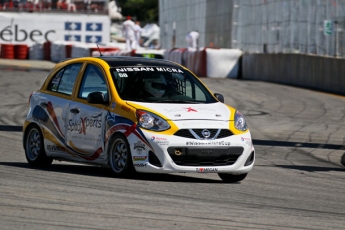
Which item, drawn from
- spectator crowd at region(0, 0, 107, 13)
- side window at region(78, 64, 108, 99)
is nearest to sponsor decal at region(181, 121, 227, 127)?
side window at region(78, 64, 108, 99)

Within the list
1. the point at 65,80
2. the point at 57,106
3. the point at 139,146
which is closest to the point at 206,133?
the point at 139,146

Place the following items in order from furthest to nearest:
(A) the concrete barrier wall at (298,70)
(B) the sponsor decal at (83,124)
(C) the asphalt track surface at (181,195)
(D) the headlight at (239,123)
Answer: (A) the concrete barrier wall at (298,70) → (B) the sponsor decal at (83,124) → (D) the headlight at (239,123) → (C) the asphalt track surface at (181,195)

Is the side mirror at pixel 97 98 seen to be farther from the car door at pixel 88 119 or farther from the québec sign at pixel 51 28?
the québec sign at pixel 51 28

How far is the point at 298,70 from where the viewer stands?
29.3 meters

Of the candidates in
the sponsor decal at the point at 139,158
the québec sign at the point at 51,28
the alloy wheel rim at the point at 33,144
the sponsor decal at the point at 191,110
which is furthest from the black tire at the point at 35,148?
the québec sign at the point at 51,28

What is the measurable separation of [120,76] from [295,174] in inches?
108

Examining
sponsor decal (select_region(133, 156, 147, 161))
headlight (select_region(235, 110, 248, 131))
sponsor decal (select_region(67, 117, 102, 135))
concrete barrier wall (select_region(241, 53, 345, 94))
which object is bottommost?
concrete barrier wall (select_region(241, 53, 345, 94))

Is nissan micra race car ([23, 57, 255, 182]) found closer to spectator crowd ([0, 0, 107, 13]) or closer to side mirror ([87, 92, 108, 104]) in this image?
side mirror ([87, 92, 108, 104])

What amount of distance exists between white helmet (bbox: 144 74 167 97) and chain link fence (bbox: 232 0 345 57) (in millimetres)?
17844

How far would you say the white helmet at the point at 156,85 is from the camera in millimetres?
9672

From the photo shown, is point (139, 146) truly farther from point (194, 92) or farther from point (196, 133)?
point (194, 92)

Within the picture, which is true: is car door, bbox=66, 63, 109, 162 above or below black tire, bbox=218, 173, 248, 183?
above

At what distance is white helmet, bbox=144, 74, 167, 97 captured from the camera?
967 centimetres

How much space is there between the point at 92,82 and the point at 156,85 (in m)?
0.79
